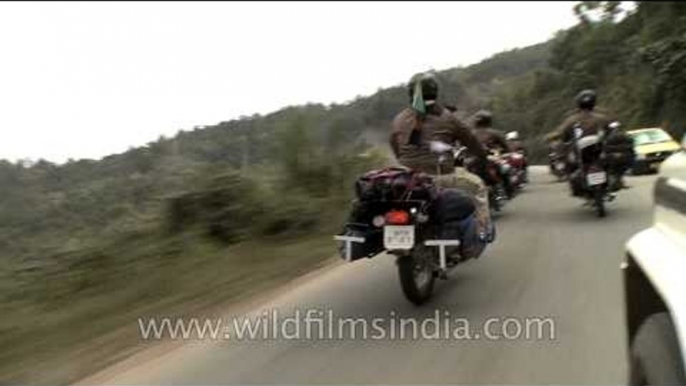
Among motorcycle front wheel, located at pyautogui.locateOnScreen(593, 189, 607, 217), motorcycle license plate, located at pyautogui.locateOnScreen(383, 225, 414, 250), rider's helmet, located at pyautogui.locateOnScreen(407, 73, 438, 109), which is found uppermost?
rider's helmet, located at pyautogui.locateOnScreen(407, 73, 438, 109)

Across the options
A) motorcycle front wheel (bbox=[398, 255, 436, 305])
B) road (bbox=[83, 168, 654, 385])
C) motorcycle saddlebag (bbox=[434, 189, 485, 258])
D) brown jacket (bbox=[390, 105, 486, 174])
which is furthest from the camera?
brown jacket (bbox=[390, 105, 486, 174])

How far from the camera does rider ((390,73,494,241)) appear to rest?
870 centimetres

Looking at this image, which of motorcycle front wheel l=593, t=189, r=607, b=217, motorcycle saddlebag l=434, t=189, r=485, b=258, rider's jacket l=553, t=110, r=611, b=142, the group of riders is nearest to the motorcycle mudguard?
motorcycle saddlebag l=434, t=189, r=485, b=258

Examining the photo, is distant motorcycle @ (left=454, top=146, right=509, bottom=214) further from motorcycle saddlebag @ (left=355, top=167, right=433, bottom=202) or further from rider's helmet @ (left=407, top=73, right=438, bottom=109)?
motorcycle saddlebag @ (left=355, top=167, right=433, bottom=202)

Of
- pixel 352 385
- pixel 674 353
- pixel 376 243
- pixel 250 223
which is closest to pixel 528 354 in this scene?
pixel 352 385

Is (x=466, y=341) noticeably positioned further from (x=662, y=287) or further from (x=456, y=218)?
(x=662, y=287)

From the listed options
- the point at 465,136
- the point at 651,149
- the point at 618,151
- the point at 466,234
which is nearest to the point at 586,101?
the point at 618,151

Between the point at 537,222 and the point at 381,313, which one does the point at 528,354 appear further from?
the point at 537,222

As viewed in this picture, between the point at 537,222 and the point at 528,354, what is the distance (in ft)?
23.4

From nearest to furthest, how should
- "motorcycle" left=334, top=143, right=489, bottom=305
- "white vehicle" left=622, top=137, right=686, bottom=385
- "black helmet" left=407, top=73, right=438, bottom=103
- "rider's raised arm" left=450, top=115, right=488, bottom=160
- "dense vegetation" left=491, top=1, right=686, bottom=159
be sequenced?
"white vehicle" left=622, top=137, right=686, bottom=385 → "motorcycle" left=334, top=143, right=489, bottom=305 → "black helmet" left=407, top=73, right=438, bottom=103 → "rider's raised arm" left=450, top=115, right=488, bottom=160 → "dense vegetation" left=491, top=1, right=686, bottom=159

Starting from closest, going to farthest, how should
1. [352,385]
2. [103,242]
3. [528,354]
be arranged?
[352,385], [528,354], [103,242]

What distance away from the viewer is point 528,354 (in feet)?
21.1

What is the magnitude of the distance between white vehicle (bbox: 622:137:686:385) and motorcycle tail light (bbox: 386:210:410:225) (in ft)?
11.8

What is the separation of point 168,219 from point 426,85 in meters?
Answer: 4.69
